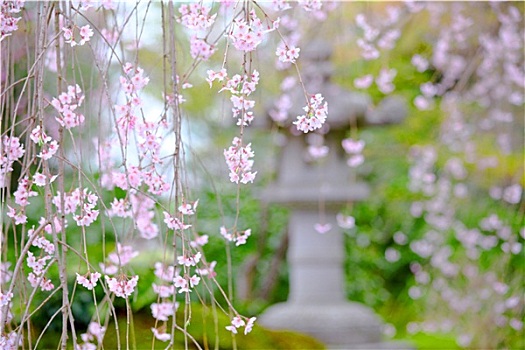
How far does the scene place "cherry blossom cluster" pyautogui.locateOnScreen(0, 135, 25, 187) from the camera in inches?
51.4

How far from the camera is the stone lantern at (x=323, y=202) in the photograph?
3.42m

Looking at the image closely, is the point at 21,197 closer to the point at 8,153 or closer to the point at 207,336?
the point at 8,153

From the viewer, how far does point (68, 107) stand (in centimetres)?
138

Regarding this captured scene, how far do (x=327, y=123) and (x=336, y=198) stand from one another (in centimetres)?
33

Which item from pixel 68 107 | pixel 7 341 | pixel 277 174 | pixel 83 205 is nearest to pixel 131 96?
pixel 68 107

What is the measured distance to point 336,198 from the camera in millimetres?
3535

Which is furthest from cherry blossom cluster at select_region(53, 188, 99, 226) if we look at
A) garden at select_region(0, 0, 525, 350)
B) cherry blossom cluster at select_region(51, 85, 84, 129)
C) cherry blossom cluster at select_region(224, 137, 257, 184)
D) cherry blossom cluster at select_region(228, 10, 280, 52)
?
cherry blossom cluster at select_region(228, 10, 280, 52)

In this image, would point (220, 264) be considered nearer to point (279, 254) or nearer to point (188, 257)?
point (279, 254)

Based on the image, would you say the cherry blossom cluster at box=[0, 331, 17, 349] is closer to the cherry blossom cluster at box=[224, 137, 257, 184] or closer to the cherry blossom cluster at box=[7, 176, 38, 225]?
the cherry blossom cluster at box=[7, 176, 38, 225]

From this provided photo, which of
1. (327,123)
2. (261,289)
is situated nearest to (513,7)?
(327,123)

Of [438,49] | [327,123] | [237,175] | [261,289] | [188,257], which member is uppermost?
[438,49]

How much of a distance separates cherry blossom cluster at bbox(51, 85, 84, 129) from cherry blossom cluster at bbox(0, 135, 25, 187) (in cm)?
8

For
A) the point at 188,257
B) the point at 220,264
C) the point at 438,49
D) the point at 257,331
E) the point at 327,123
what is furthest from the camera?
the point at 220,264

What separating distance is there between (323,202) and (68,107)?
86.5 inches
